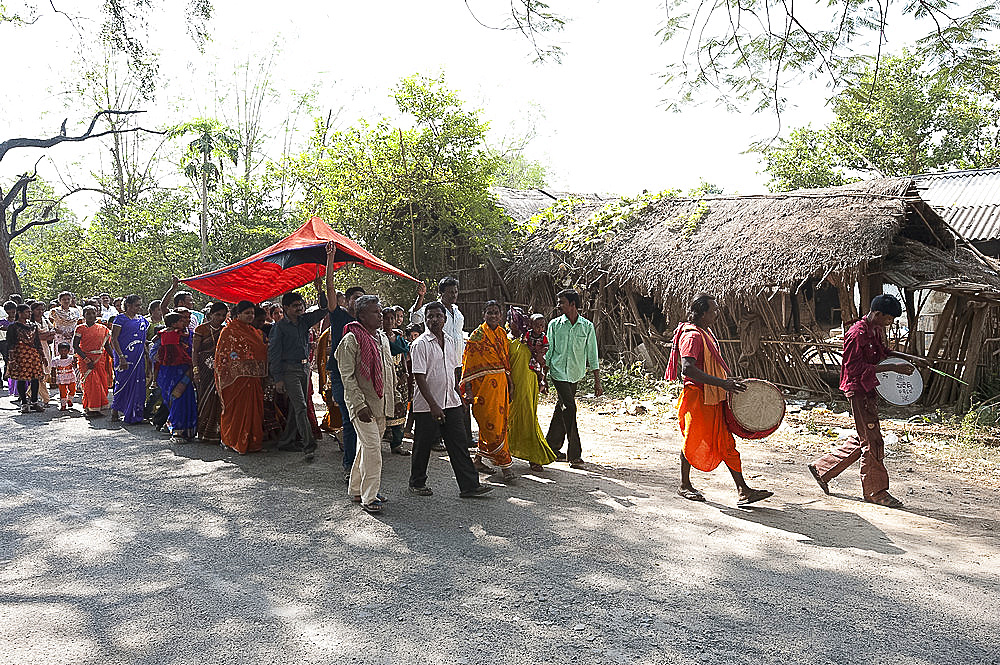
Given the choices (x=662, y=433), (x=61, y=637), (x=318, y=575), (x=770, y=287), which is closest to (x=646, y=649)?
(x=318, y=575)

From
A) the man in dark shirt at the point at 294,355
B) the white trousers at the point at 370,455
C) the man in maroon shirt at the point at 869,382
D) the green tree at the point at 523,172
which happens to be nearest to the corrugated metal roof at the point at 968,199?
the man in maroon shirt at the point at 869,382

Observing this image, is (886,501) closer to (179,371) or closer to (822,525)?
(822,525)

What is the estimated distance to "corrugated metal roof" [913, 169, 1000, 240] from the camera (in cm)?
1612

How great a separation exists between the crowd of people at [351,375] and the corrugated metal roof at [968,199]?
36.2ft

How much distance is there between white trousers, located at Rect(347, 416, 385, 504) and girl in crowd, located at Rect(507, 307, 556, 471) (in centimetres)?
173

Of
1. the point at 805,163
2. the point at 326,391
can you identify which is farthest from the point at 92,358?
the point at 805,163

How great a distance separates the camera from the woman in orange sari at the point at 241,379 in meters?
8.38

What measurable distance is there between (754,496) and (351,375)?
10.7 ft

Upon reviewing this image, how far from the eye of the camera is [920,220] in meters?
12.0

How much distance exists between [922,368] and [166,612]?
34.9 ft

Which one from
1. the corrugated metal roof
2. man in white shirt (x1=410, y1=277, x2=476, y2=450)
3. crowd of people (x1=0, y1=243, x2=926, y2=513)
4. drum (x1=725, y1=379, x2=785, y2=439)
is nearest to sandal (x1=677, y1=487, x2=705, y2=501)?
crowd of people (x1=0, y1=243, x2=926, y2=513)

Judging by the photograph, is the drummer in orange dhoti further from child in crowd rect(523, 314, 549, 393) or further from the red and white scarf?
the red and white scarf

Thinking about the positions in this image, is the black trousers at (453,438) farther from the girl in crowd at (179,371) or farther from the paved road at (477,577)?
the girl in crowd at (179,371)

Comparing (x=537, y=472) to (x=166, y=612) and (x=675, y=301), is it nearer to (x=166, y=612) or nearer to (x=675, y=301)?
(x=166, y=612)
